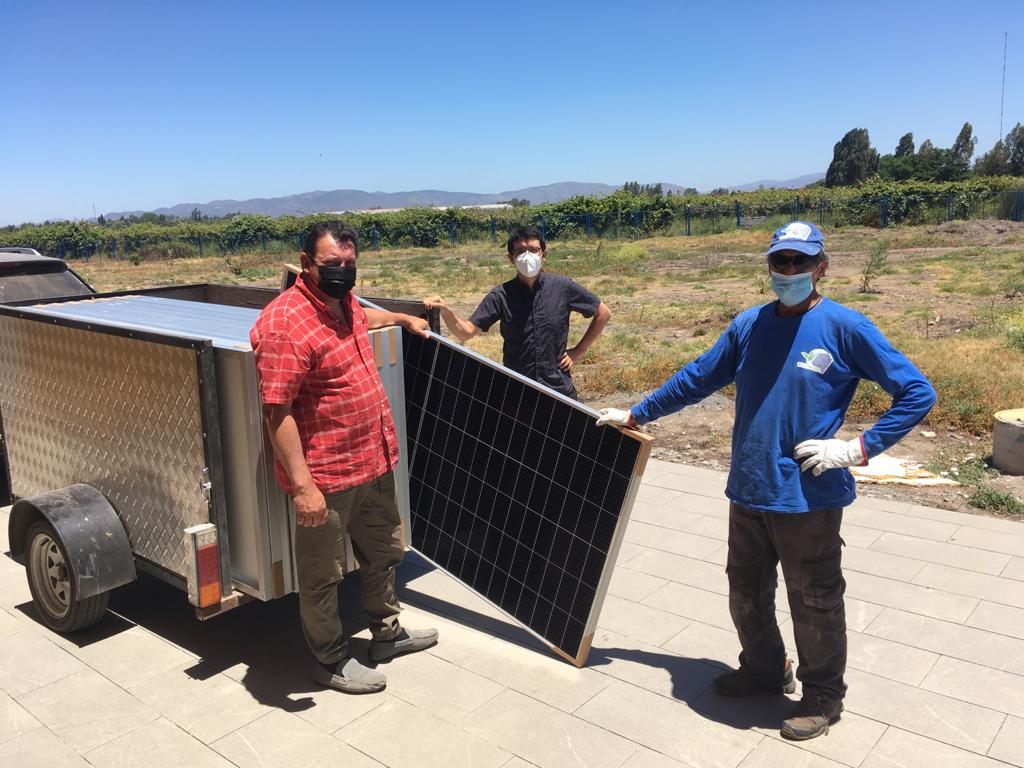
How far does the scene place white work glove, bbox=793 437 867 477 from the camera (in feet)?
9.73

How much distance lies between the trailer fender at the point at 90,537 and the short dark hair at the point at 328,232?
183 centimetres

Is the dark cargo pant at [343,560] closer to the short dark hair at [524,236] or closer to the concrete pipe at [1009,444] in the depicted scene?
the short dark hair at [524,236]

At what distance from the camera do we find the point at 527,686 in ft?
12.5

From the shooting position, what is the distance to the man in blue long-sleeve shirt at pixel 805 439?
3.01 meters

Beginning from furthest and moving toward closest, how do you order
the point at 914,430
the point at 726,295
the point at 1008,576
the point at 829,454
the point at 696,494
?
the point at 726,295
the point at 914,430
the point at 696,494
the point at 1008,576
the point at 829,454

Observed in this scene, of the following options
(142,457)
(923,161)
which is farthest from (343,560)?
(923,161)

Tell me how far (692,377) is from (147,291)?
14.5ft

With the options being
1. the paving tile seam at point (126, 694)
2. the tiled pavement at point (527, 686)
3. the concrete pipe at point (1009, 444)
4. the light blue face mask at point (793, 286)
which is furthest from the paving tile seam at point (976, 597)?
the paving tile seam at point (126, 694)

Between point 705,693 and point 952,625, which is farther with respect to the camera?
point 952,625

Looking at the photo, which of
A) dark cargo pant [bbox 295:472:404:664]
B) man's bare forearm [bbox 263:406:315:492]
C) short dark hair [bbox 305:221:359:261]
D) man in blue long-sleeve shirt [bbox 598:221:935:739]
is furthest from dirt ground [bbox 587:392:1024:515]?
man's bare forearm [bbox 263:406:315:492]

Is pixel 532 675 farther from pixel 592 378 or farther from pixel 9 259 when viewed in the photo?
pixel 592 378

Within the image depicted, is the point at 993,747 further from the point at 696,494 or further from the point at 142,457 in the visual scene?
the point at 142,457

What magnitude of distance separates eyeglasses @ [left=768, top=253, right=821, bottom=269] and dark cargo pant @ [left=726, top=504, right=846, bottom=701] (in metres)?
0.94

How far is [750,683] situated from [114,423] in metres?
3.27
